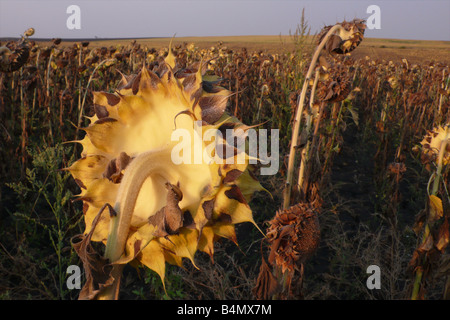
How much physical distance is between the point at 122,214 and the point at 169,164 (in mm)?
132

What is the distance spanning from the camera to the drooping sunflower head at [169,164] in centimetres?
66

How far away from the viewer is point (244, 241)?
294cm

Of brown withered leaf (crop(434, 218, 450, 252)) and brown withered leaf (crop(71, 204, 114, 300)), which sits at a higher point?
brown withered leaf (crop(71, 204, 114, 300))

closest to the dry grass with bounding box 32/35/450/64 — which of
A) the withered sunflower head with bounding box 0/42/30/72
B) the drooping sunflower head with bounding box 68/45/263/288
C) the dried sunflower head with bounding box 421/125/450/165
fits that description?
the dried sunflower head with bounding box 421/125/450/165

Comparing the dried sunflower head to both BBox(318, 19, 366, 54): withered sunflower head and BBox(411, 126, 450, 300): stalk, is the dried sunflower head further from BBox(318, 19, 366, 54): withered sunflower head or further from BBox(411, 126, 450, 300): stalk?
BBox(318, 19, 366, 54): withered sunflower head

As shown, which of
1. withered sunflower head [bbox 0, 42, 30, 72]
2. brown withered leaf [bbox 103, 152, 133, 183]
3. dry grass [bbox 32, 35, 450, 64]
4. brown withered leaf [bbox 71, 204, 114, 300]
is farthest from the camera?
dry grass [bbox 32, 35, 450, 64]

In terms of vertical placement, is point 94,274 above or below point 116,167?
below

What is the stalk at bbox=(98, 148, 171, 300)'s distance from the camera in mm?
606

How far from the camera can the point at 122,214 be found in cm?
64

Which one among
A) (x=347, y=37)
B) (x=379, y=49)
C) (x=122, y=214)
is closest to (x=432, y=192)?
(x=347, y=37)

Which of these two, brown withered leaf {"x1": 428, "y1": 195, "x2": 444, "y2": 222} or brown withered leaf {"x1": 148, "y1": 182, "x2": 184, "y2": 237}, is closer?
brown withered leaf {"x1": 148, "y1": 182, "x2": 184, "y2": 237}

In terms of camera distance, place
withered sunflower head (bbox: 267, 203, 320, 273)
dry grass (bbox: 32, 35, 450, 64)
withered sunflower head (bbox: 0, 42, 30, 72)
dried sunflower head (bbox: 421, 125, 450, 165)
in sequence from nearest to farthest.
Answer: withered sunflower head (bbox: 267, 203, 320, 273) → dried sunflower head (bbox: 421, 125, 450, 165) → withered sunflower head (bbox: 0, 42, 30, 72) → dry grass (bbox: 32, 35, 450, 64)

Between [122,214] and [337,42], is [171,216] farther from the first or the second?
[337,42]
